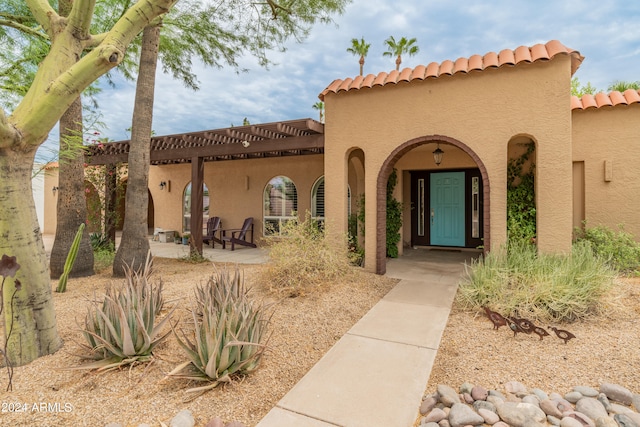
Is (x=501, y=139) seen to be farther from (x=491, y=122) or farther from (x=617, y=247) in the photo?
(x=617, y=247)

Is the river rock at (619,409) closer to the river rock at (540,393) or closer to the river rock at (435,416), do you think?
the river rock at (540,393)

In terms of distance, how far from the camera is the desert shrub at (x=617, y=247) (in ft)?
19.9

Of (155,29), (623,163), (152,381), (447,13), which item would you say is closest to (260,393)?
(152,381)

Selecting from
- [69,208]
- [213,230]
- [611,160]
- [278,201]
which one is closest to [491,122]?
[611,160]

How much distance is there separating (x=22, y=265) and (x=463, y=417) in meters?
4.03

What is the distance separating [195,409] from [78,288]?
196 inches

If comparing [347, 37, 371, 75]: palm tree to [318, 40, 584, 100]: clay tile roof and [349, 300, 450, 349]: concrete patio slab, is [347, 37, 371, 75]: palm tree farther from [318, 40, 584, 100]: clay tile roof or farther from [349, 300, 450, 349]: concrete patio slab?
[349, 300, 450, 349]: concrete patio slab

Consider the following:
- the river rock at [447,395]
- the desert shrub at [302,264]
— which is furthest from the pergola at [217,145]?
the river rock at [447,395]

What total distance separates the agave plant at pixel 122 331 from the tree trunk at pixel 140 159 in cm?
393

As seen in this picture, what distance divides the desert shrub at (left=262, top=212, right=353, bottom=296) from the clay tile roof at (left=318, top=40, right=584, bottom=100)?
3469mm

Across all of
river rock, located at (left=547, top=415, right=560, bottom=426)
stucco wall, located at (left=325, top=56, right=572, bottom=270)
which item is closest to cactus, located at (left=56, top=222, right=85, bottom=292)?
stucco wall, located at (left=325, top=56, right=572, bottom=270)

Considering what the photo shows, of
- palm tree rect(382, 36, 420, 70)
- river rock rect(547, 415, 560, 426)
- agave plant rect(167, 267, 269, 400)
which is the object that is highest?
palm tree rect(382, 36, 420, 70)

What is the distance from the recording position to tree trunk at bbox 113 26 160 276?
6729 mm

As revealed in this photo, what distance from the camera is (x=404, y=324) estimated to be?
13.5 ft
